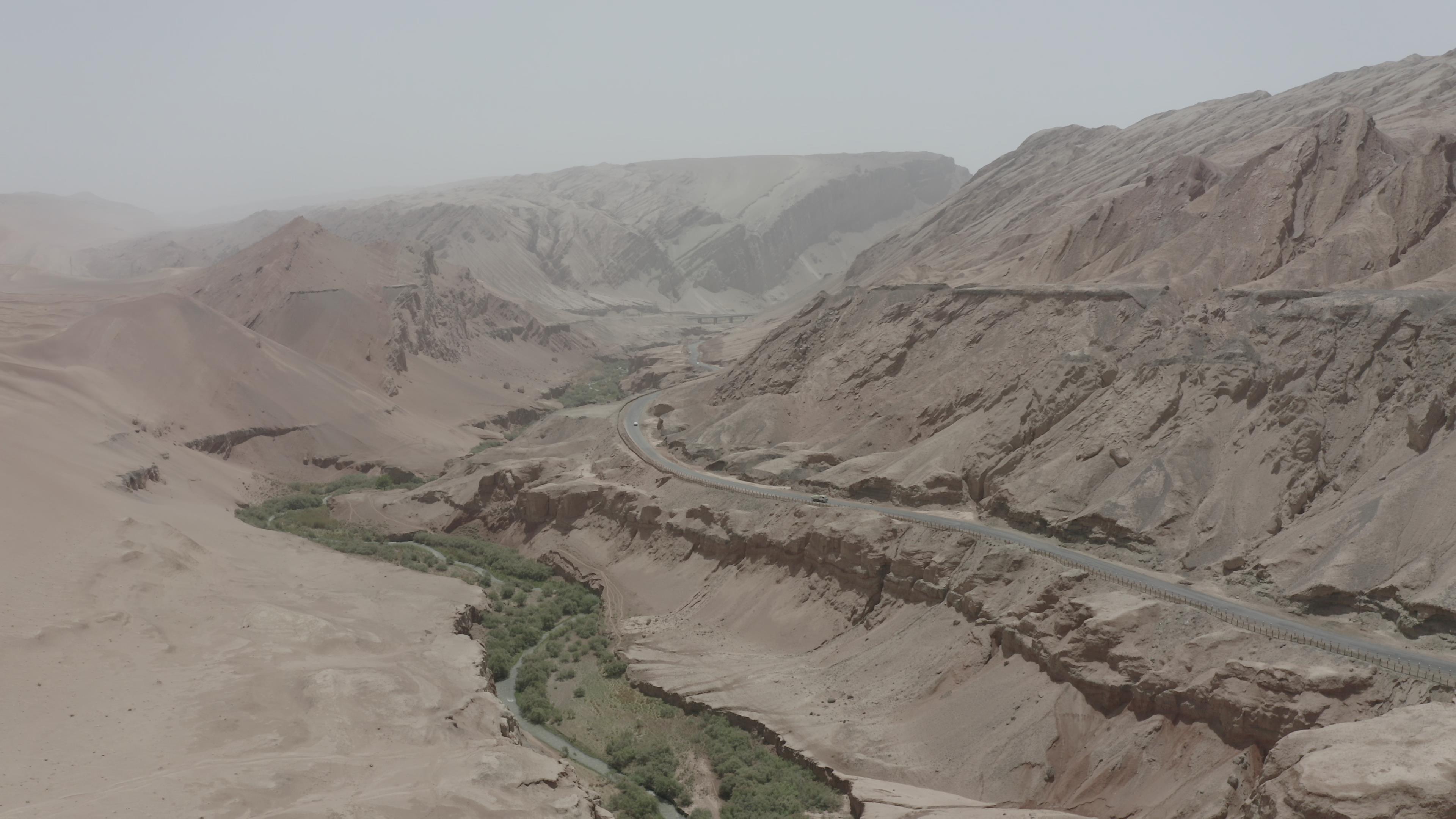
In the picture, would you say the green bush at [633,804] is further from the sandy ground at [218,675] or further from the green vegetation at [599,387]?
the green vegetation at [599,387]

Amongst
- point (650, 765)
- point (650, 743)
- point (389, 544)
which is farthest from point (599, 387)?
point (650, 765)

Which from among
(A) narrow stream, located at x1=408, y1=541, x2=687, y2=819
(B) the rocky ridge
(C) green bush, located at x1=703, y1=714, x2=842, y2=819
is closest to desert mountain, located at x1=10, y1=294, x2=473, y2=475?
(B) the rocky ridge

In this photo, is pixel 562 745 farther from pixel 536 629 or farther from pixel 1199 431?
pixel 1199 431

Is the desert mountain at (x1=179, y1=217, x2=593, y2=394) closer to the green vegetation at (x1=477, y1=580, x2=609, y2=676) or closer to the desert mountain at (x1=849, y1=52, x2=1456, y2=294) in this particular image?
the green vegetation at (x1=477, y1=580, x2=609, y2=676)

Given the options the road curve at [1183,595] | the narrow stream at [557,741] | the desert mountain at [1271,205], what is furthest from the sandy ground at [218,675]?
the desert mountain at [1271,205]

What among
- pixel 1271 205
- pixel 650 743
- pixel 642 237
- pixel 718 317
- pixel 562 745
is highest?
pixel 642 237

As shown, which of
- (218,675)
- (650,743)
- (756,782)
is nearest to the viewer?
(218,675)

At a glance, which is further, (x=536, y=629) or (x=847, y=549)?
(x=536, y=629)
